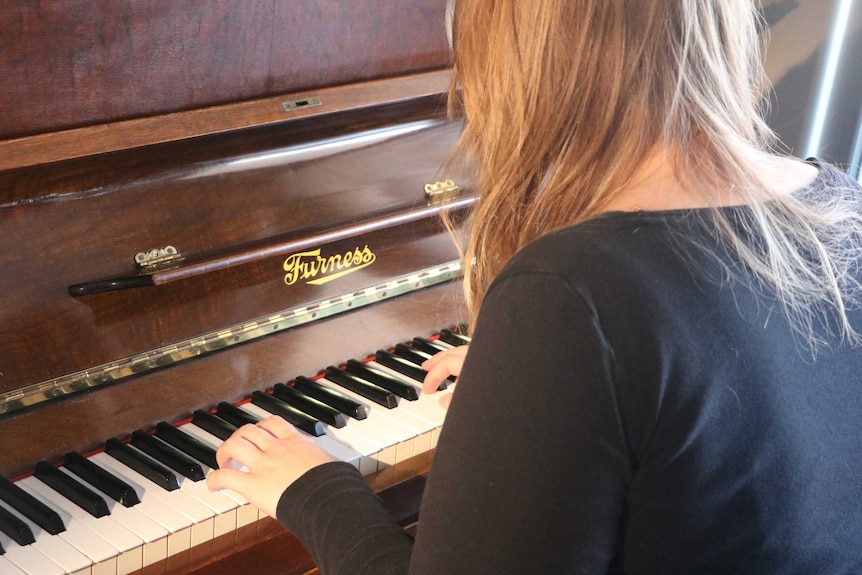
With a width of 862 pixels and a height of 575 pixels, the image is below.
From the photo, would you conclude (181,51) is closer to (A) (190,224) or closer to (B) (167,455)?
(A) (190,224)

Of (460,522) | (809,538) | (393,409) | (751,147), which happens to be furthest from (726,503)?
(393,409)

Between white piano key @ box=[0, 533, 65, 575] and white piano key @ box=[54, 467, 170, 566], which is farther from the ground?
white piano key @ box=[0, 533, 65, 575]

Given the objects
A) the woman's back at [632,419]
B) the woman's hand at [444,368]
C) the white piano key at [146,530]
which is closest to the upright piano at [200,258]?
the white piano key at [146,530]

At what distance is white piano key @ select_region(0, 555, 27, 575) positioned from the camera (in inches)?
42.7

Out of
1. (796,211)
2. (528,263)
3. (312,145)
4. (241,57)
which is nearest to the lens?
(528,263)

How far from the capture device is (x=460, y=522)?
0.79 metres

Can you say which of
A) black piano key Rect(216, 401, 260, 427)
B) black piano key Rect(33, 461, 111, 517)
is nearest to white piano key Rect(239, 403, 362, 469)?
black piano key Rect(216, 401, 260, 427)

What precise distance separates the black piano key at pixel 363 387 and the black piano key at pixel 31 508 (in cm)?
53

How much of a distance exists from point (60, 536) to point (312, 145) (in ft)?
2.43

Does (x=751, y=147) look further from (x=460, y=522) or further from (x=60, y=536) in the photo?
(x=60, y=536)

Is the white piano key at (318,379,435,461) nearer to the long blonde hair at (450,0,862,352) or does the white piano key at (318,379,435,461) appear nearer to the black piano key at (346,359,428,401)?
the black piano key at (346,359,428,401)

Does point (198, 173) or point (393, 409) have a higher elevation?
point (198, 173)

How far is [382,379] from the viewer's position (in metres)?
1.60

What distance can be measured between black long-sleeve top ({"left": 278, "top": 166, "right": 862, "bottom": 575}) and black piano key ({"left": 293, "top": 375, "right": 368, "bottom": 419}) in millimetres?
652
